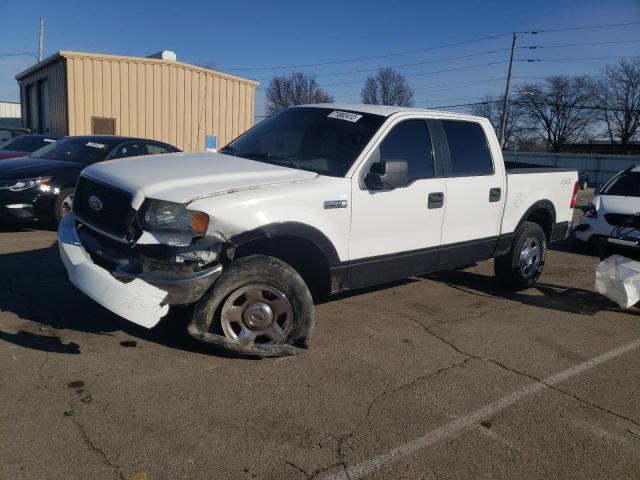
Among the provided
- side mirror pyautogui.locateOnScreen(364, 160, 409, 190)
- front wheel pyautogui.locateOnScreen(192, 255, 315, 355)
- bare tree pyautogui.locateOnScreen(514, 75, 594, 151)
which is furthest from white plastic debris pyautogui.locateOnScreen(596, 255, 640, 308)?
bare tree pyautogui.locateOnScreen(514, 75, 594, 151)

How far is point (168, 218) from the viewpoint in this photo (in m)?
3.57

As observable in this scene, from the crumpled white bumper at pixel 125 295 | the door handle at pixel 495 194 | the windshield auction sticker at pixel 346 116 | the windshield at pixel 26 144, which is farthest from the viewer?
the windshield at pixel 26 144

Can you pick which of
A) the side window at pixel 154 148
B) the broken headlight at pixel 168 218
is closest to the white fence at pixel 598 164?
the side window at pixel 154 148

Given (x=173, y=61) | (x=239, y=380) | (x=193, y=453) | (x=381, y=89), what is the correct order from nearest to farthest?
(x=193, y=453) → (x=239, y=380) → (x=173, y=61) → (x=381, y=89)

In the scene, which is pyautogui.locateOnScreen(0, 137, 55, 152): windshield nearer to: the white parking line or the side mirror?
the side mirror

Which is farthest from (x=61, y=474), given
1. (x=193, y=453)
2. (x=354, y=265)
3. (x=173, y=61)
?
(x=173, y=61)

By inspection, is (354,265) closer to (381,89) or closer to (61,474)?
(61,474)

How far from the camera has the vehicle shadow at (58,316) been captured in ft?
13.4

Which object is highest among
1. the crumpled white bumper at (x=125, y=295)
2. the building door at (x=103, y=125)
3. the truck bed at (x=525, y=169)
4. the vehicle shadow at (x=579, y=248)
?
the building door at (x=103, y=125)

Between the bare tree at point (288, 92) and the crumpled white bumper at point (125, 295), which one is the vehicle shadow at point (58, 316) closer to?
the crumpled white bumper at point (125, 295)

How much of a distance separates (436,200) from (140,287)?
9.20 ft

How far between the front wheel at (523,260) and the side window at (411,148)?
185 centimetres

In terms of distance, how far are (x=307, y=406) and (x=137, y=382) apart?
3.70ft

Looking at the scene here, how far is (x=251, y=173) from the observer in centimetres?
405
